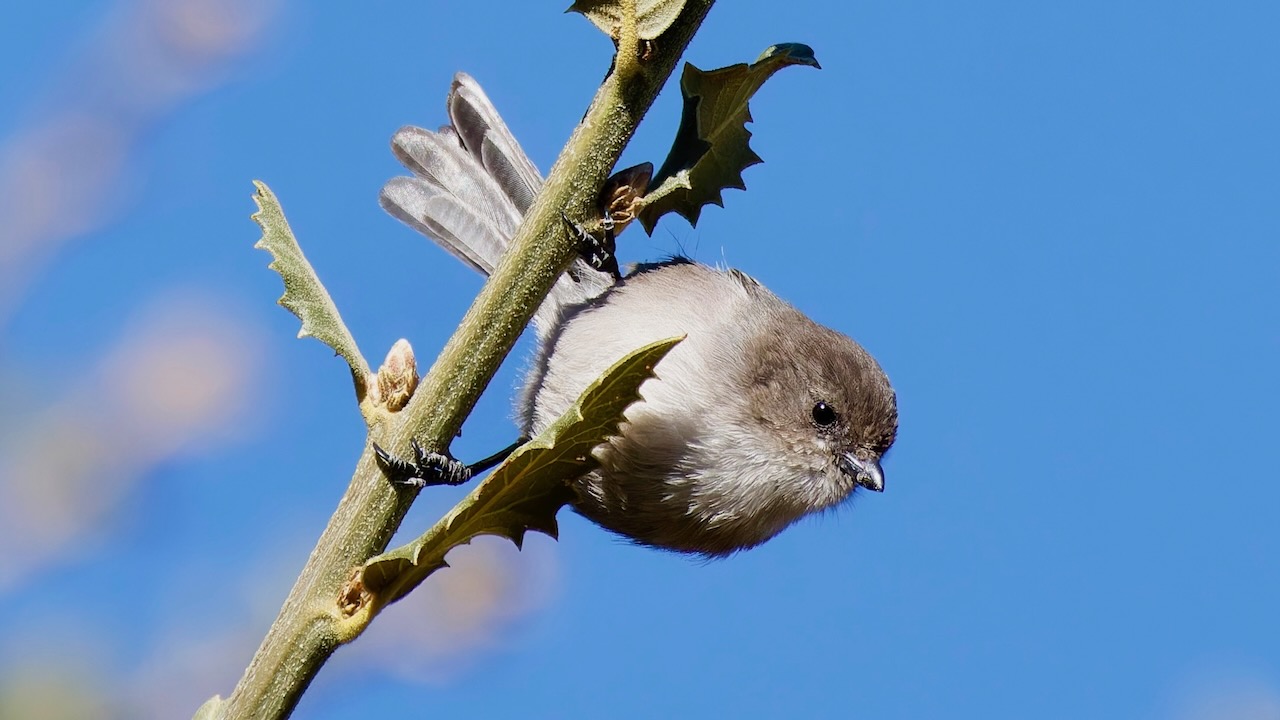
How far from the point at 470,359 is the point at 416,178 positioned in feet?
6.85

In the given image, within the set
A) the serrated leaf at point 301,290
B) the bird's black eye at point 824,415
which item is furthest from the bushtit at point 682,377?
the serrated leaf at point 301,290

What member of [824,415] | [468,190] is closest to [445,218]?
[468,190]

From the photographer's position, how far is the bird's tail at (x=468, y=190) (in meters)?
3.27

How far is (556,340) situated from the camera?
303 cm

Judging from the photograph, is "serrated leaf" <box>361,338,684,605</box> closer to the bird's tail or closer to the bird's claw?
the bird's claw

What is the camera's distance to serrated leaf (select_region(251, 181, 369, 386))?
5.06 ft

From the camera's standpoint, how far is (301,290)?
1.57 metres

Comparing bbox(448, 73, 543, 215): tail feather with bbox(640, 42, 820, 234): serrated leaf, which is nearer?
bbox(640, 42, 820, 234): serrated leaf

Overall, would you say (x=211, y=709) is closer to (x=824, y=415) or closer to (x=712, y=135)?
(x=712, y=135)

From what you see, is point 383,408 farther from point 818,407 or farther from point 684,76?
point 818,407

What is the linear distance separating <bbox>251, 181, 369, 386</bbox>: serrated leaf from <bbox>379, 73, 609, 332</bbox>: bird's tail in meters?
1.62

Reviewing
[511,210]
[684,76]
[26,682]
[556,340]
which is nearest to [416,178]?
[511,210]

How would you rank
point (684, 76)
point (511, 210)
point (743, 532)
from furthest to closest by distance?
point (511, 210)
point (743, 532)
point (684, 76)

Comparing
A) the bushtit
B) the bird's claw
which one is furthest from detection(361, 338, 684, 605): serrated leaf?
the bushtit
